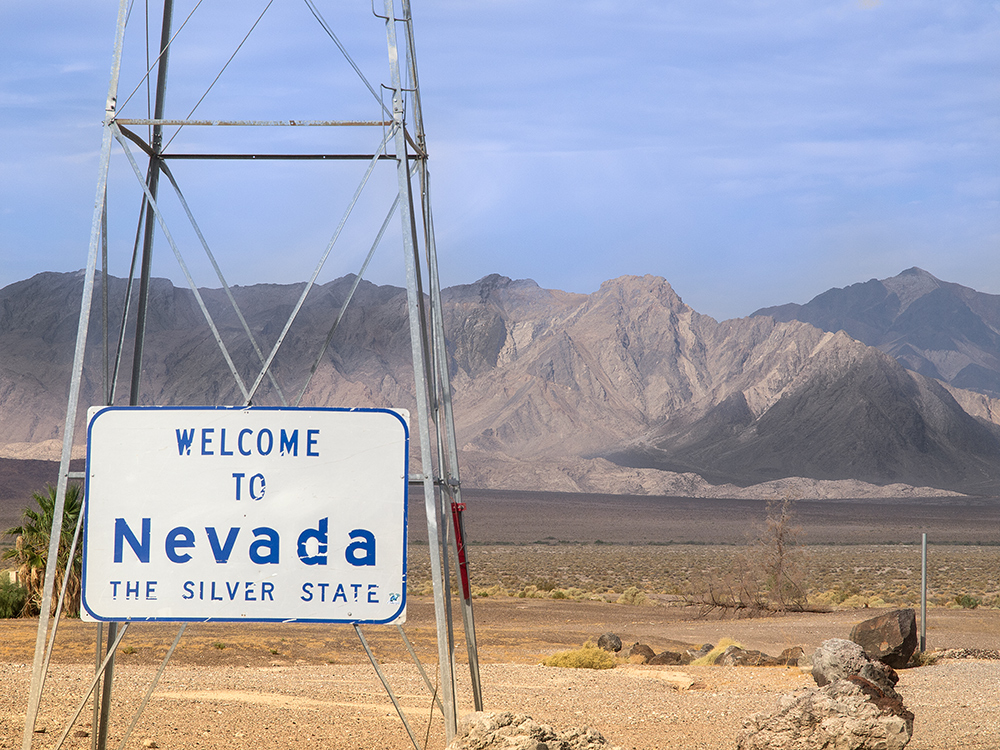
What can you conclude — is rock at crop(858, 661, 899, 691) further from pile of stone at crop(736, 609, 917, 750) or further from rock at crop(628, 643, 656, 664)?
rock at crop(628, 643, 656, 664)

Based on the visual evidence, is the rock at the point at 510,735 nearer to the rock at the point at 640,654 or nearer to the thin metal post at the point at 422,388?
the thin metal post at the point at 422,388

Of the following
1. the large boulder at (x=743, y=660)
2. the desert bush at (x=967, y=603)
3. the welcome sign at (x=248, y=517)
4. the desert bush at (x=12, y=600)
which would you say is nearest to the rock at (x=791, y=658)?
the large boulder at (x=743, y=660)

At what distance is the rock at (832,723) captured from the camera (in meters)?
8.00

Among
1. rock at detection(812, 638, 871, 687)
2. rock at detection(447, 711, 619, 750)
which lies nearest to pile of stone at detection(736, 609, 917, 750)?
rock at detection(447, 711, 619, 750)

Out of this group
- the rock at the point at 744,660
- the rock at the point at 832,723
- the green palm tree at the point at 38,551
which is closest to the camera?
the rock at the point at 832,723

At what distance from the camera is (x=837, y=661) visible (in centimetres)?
1167

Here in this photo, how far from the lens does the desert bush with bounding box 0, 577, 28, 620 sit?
72.9ft

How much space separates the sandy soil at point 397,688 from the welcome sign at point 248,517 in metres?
1.54

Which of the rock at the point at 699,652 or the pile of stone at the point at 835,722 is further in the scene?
the rock at the point at 699,652

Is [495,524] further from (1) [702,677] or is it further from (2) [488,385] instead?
(2) [488,385]

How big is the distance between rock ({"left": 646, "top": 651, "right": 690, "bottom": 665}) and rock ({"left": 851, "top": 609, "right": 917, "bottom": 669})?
3.14 metres

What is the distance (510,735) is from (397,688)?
282 inches

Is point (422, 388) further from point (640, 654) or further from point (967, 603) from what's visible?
point (967, 603)

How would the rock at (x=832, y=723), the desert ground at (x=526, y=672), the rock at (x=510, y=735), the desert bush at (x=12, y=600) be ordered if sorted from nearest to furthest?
the rock at (x=510, y=735), the rock at (x=832, y=723), the desert ground at (x=526, y=672), the desert bush at (x=12, y=600)
